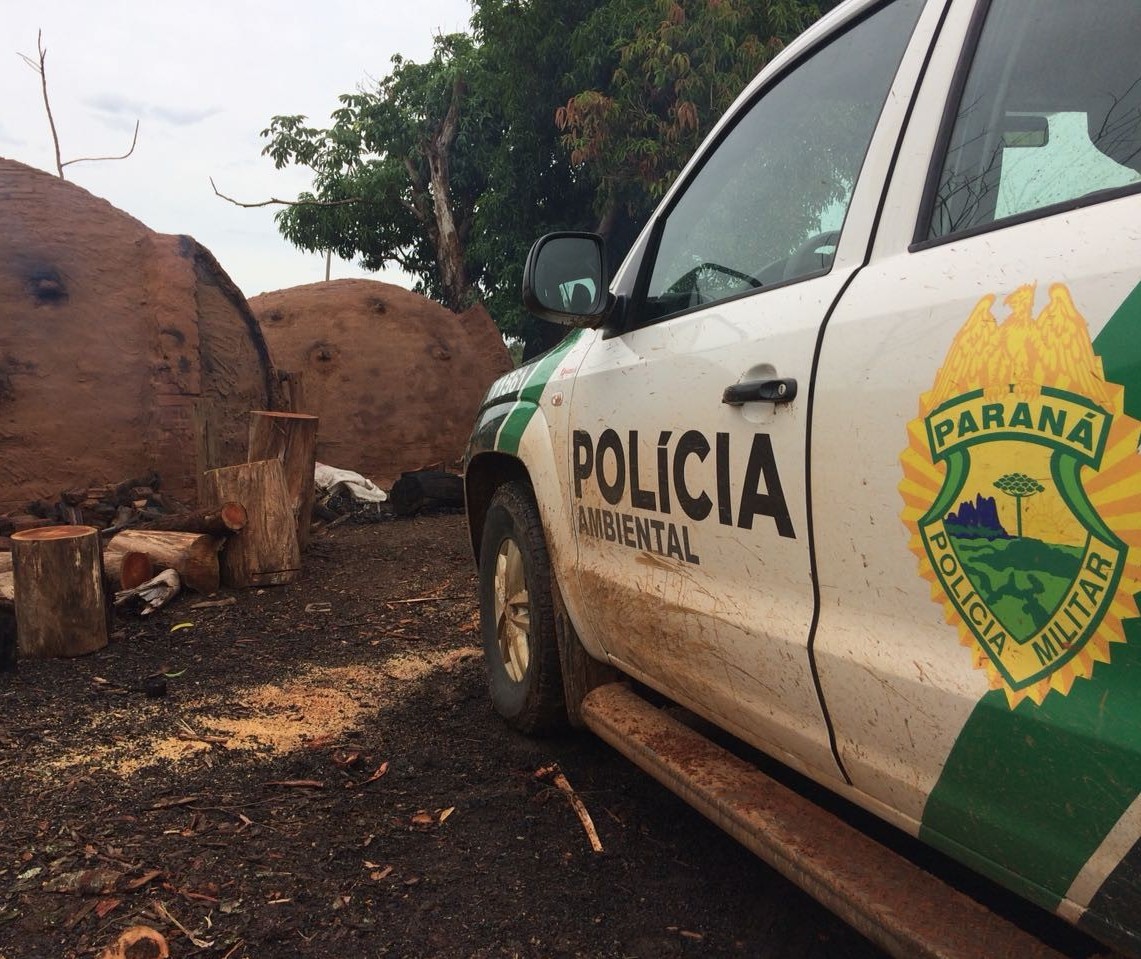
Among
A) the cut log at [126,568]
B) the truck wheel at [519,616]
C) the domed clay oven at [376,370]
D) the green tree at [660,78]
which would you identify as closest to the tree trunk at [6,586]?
the cut log at [126,568]

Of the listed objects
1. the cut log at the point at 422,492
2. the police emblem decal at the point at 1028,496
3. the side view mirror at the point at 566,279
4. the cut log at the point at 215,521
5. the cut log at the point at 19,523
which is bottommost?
the cut log at the point at 422,492

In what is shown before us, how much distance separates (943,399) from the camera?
1.33 m

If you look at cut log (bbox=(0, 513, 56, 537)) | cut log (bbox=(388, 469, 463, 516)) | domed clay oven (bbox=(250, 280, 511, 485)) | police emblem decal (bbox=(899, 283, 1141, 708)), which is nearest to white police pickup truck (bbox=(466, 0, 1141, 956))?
police emblem decal (bbox=(899, 283, 1141, 708))

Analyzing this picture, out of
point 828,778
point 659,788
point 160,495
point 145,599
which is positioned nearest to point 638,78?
point 160,495

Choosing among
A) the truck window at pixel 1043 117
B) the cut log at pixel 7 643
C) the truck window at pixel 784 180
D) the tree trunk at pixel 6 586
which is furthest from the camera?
the tree trunk at pixel 6 586

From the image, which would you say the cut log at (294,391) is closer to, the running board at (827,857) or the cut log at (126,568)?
the cut log at (126,568)

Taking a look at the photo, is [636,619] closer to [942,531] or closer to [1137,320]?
[942,531]

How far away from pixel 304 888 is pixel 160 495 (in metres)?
6.09

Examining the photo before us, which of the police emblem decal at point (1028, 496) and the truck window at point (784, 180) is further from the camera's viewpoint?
the truck window at point (784, 180)

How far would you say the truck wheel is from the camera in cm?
302

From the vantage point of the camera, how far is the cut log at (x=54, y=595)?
4.57 metres

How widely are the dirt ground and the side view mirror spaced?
148 centimetres

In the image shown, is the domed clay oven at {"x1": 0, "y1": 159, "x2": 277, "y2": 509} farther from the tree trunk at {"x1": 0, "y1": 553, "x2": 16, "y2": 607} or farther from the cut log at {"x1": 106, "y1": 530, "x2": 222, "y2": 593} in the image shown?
the tree trunk at {"x1": 0, "y1": 553, "x2": 16, "y2": 607}

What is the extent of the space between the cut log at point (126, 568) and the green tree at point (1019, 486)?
545cm
